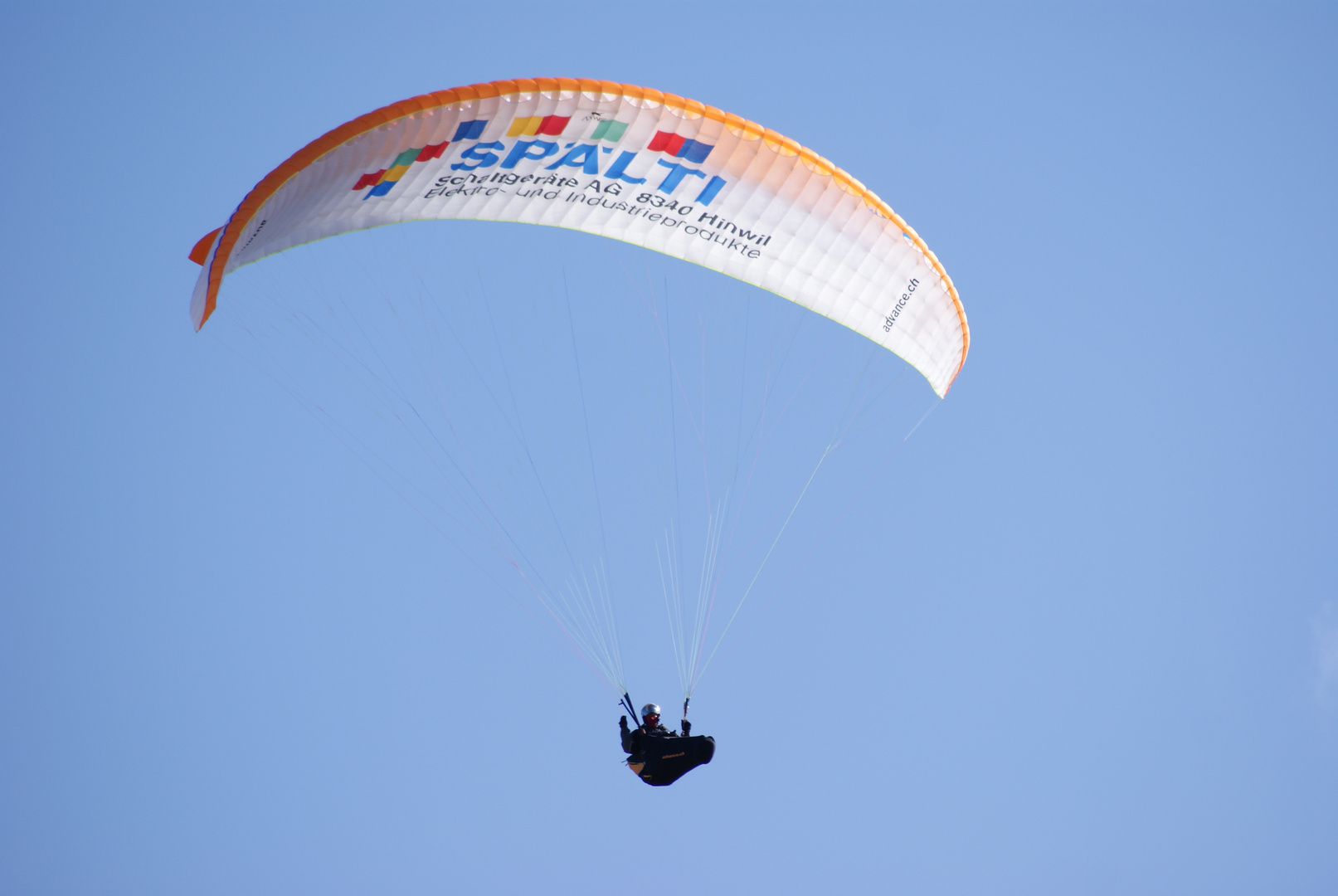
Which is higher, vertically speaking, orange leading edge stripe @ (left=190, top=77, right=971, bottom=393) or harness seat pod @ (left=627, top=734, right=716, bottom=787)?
orange leading edge stripe @ (left=190, top=77, right=971, bottom=393)

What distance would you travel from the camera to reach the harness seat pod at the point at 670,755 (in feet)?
43.6

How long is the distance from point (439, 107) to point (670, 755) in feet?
21.2

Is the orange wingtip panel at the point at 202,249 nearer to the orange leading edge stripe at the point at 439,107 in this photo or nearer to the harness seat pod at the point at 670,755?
the orange leading edge stripe at the point at 439,107

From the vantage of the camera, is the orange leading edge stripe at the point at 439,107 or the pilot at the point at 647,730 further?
the pilot at the point at 647,730

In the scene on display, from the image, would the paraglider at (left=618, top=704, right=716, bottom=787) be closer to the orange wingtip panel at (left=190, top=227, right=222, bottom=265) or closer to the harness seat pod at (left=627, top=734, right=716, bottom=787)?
the harness seat pod at (left=627, top=734, right=716, bottom=787)

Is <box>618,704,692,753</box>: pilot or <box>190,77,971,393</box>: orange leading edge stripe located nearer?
<box>190,77,971,393</box>: orange leading edge stripe

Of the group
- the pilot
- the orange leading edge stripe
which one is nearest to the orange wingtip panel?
the orange leading edge stripe

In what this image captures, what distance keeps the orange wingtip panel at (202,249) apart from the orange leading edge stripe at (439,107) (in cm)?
111

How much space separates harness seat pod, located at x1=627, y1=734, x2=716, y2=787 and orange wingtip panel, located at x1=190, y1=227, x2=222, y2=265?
6706mm

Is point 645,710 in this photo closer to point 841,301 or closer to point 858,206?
point 841,301

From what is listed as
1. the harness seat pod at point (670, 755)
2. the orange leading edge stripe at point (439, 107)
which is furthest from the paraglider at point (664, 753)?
the orange leading edge stripe at point (439, 107)

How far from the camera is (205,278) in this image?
13.5m

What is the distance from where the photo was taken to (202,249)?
14.5 m

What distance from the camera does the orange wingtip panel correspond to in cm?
1428
